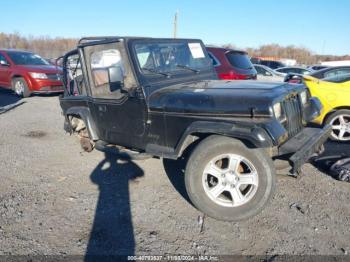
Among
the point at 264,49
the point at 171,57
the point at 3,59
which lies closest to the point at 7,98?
the point at 3,59

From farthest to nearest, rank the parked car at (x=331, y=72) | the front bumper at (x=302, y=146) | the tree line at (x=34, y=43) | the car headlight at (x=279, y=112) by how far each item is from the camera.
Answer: the tree line at (x=34, y=43), the parked car at (x=331, y=72), the car headlight at (x=279, y=112), the front bumper at (x=302, y=146)

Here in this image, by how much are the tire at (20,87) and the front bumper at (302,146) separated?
955 cm

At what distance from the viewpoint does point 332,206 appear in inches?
144

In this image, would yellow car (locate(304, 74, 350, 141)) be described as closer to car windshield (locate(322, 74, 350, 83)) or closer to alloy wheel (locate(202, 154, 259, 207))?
car windshield (locate(322, 74, 350, 83))

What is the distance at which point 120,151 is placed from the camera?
4348mm

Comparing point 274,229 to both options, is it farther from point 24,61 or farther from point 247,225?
point 24,61

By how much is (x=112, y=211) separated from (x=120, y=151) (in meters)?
1.01

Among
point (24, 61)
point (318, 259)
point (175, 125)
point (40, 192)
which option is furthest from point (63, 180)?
point (24, 61)

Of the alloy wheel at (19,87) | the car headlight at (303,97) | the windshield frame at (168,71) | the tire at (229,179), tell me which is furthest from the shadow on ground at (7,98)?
the car headlight at (303,97)

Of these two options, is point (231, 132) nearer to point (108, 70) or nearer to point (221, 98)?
point (221, 98)

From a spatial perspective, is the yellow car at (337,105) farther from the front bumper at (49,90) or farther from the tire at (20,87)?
the tire at (20,87)

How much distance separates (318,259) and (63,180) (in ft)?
10.6

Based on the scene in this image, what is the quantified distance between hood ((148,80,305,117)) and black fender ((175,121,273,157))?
0.13m

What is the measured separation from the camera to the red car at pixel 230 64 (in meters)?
7.91
